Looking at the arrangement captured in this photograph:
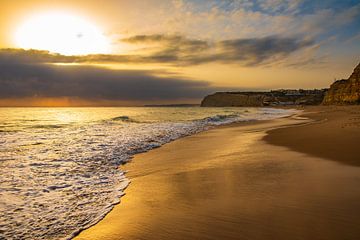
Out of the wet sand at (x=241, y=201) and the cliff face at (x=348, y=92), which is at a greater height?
the cliff face at (x=348, y=92)

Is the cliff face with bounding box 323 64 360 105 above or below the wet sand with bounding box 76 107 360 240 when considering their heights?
above

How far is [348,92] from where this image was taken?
9344cm

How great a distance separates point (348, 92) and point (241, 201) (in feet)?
341

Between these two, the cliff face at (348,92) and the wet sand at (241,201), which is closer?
the wet sand at (241,201)

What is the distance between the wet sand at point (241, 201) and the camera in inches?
148

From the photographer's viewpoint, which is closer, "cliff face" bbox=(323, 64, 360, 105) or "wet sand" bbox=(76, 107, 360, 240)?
"wet sand" bbox=(76, 107, 360, 240)

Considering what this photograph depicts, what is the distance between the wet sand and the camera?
3.77 m

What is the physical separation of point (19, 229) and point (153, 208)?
201 cm

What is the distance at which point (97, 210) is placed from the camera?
495 centimetres

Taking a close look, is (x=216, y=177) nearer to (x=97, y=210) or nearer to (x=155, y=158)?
(x=97, y=210)

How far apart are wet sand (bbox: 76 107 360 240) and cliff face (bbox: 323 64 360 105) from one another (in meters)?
94.8

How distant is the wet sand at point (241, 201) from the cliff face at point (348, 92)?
94.8 metres

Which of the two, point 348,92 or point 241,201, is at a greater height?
point 348,92

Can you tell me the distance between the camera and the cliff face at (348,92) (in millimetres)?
88750
